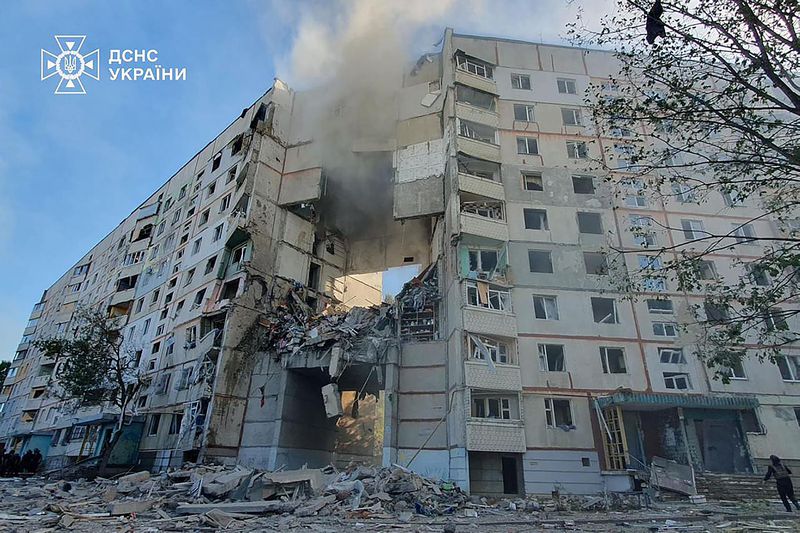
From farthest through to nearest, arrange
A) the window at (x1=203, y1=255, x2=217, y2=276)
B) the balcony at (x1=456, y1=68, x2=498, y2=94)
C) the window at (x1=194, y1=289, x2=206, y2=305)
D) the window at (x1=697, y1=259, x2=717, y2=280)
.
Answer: the window at (x1=203, y1=255, x2=217, y2=276), the window at (x1=194, y1=289, x2=206, y2=305), the balcony at (x1=456, y1=68, x2=498, y2=94), the window at (x1=697, y1=259, x2=717, y2=280)

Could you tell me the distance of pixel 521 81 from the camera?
95.8ft

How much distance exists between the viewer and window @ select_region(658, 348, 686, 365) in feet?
70.3

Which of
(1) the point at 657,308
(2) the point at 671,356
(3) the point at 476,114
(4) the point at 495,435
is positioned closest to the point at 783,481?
(4) the point at 495,435

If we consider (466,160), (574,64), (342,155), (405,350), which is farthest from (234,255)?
(574,64)

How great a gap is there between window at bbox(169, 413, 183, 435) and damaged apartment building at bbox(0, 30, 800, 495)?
0.47ft

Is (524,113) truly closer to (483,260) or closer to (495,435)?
(483,260)

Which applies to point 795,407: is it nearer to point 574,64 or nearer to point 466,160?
point 466,160

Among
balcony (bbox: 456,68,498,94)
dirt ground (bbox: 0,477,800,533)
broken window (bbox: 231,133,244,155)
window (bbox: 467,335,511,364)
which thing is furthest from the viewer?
broken window (bbox: 231,133,244,155)

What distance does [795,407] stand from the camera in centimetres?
2078

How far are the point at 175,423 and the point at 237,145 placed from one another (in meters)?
20.7

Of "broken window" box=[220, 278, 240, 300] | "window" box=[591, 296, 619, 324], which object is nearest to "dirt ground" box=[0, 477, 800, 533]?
"window" box=[591, 296, 619, 324]

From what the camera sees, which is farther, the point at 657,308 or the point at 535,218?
the point at 535,218

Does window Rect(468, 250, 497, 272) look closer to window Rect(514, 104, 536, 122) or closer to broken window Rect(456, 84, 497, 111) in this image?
window Rect(514, 104, 536, 122)

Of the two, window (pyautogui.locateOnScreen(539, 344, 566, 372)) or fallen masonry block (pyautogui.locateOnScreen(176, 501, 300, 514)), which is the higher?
window (pyautogui.locateOnScreen(539, 344, 566, 372))
